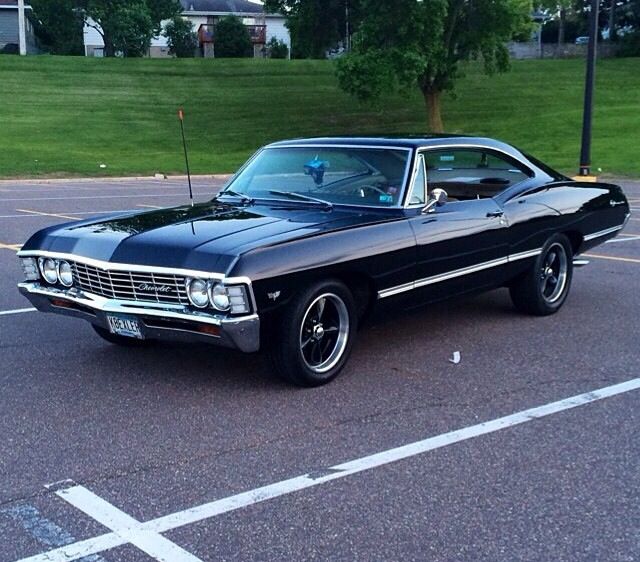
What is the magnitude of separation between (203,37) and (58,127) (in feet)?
106

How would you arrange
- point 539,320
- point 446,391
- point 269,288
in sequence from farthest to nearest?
point 539,320
point 446,391
point 269,288

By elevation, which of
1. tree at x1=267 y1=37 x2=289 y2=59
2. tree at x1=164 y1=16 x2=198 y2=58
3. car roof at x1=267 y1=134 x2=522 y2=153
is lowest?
car roof at x1=267 y1=134 x2=522 y2=153

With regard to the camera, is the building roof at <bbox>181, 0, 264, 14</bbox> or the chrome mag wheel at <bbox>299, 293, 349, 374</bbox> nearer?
the chrome mag wheel at <bbox>299, 293, 349, 374</bbox>

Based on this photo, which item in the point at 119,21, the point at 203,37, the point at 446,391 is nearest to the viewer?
the point at 446,391

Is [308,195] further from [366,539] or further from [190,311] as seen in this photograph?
[366,539]

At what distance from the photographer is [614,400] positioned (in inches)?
213

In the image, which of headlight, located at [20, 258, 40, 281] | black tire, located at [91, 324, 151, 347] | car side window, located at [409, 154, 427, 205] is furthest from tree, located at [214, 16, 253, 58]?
headlight, located at [20, 258, 40, 281]

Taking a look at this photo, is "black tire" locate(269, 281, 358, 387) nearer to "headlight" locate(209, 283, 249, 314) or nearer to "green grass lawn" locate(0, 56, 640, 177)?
"headlight" locate(209, 283, 249, 314)

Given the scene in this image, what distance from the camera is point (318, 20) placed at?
126ft

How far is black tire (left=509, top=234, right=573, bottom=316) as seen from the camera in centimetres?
746

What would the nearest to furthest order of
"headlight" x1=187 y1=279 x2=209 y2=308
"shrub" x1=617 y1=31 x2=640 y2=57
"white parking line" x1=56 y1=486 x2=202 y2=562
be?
"white parking line" x1=56 y1=486 x2=202 y2=562 < "headlight" x1=187 y1=279 x2=209 y2=308 < "shrub" x1=617 y1=31 x2=640 y2=57

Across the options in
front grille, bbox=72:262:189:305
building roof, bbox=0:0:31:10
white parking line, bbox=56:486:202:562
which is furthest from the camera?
building roof, bbox=0:0:31:10

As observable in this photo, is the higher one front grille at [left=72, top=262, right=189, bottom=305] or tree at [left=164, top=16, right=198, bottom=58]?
tree at [left=164, top=16, right=198, bottom=58]

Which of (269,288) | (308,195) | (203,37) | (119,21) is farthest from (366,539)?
(203,37)
